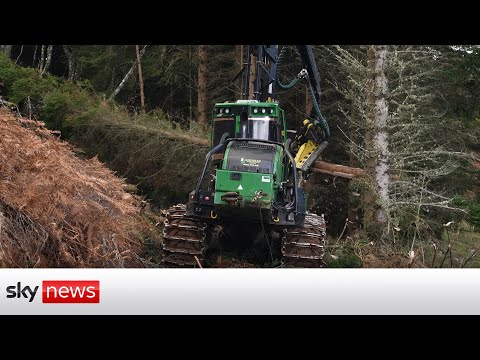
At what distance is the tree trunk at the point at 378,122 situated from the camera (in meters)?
13.6

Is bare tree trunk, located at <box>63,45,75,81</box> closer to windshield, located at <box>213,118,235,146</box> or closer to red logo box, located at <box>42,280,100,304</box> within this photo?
windshield, located at <box>213,118,235,146</box>

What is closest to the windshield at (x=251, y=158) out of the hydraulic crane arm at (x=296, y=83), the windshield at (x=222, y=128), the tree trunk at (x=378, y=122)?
the windshield at (x=222, y=128)

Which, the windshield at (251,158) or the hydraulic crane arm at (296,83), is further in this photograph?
the hydraulic crane arm at (296,83)

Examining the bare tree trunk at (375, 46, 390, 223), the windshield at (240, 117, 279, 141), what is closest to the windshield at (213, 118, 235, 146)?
the windshield at (240, 117, 279, 141)

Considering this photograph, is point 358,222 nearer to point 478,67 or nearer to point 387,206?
point 387,206

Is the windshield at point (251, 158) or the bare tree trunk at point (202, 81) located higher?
the bare tree trunk at point (202, 81)

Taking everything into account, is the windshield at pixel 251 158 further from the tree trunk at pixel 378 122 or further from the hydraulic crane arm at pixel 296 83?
the tree trunk at pixel 378 122

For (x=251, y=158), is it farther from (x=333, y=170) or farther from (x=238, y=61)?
(x=238, y=61)

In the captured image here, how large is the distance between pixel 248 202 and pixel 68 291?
387 centimetres

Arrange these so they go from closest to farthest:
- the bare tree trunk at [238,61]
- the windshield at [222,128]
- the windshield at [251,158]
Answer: the windshield at [251,158], the windshield at [222,128], the bare tree trunk at [238,61]

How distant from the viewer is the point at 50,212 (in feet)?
26.7

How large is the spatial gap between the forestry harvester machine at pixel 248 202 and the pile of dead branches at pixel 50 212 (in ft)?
3.05

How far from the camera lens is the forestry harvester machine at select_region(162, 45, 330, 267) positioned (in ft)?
31.2

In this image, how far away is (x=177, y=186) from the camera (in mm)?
16453
